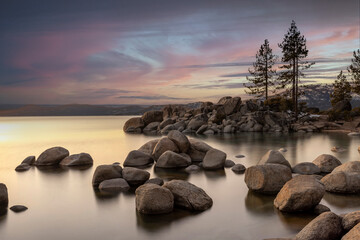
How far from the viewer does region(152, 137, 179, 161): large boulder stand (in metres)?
15.1

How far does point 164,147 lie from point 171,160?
1423 mm

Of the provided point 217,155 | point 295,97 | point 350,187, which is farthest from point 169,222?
point 295,97

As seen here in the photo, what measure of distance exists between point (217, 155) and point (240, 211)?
5.94 m

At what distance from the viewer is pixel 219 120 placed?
41781 millimetres

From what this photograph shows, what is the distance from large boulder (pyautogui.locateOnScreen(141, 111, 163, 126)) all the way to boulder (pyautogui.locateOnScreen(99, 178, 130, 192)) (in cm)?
3526

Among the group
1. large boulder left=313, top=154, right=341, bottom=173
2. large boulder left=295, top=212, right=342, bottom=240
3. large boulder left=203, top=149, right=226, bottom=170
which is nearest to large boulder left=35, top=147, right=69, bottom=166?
large boulder left=203, top=149, right=226, bottom=170

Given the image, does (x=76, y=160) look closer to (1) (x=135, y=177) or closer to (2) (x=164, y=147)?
(2) (x=164, y=147)

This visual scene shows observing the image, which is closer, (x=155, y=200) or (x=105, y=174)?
(x=155, y=200)

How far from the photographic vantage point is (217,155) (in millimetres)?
14016

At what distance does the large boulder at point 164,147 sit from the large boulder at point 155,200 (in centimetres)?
731

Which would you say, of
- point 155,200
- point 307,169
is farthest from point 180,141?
point 155,200

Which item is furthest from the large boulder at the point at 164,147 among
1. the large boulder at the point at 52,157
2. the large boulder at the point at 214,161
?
the large boulder at the point at 52,157

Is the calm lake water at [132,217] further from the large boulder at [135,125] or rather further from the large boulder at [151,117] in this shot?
the large boulder at [151,117]

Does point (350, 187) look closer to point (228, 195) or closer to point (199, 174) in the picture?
point (228, 195)
